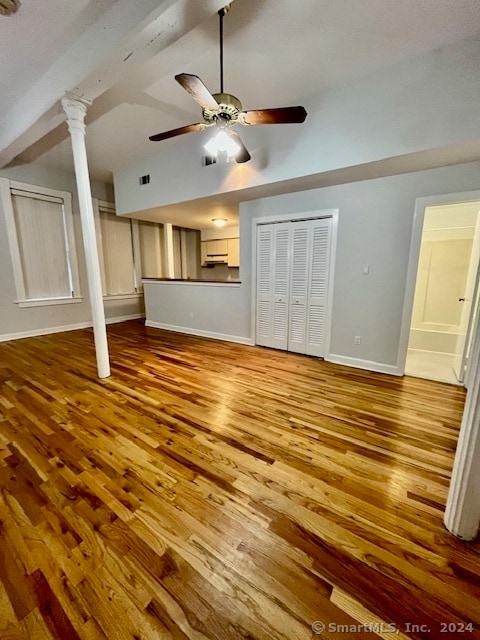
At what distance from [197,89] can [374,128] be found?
1.69 metres

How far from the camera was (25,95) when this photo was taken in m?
2.73

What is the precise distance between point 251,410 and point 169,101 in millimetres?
3373

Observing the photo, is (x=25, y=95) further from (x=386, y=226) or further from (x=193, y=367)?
(x=386, y=226)

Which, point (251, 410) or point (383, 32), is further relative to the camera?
point (251, 410)

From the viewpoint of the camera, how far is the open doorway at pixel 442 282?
12.8ft

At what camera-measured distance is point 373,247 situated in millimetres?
3094

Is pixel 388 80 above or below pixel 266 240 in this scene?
above

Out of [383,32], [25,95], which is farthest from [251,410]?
[25,95]

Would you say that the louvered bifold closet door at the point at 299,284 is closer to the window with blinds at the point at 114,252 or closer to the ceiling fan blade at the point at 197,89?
the ceiling fan blade at the point at 197,89

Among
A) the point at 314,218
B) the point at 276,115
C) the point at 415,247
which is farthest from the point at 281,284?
the point at 276,115

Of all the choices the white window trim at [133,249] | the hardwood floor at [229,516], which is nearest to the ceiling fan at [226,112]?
the hardwood floor at [229,516]

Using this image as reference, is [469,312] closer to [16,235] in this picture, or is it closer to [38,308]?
[38,308]

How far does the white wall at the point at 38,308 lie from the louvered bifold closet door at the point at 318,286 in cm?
458

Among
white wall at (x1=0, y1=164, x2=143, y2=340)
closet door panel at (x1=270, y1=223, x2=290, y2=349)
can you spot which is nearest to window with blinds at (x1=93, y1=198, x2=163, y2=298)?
white wall at (x1=0, y1=164, x2=143, y2=340)
